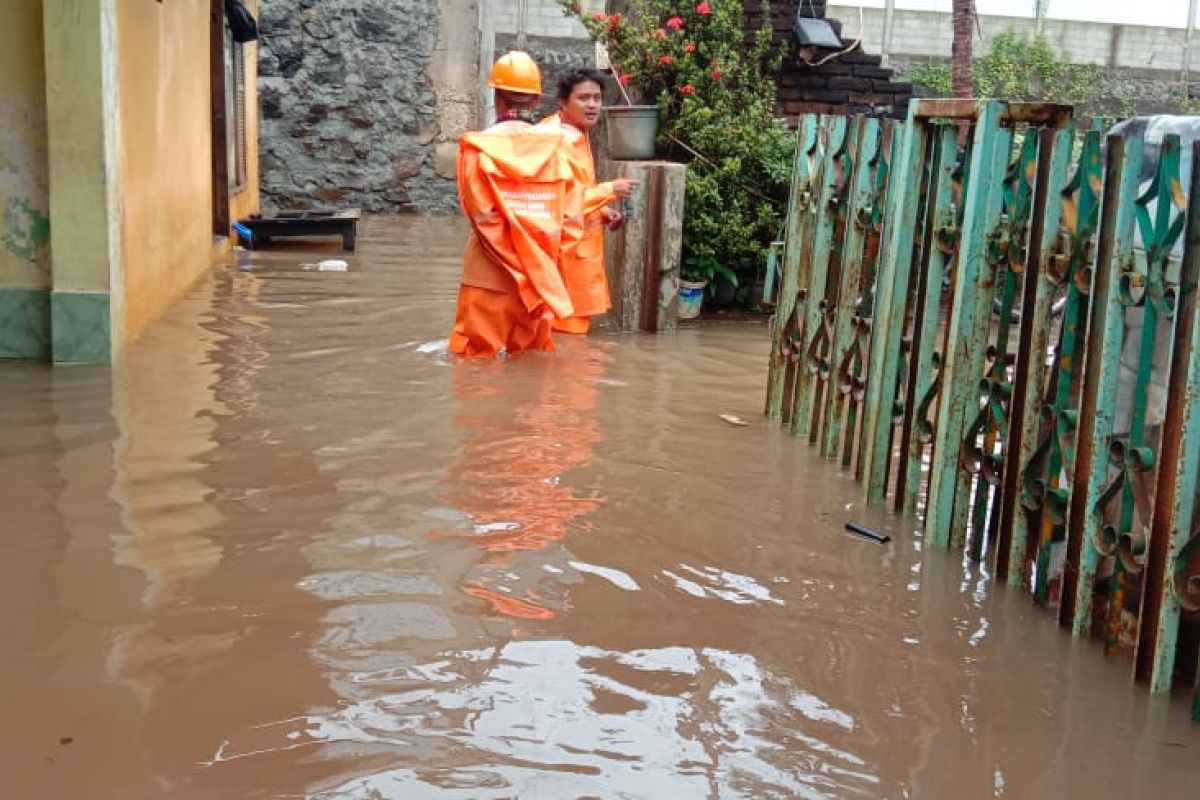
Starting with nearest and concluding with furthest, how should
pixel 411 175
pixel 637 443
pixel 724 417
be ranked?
pixel 637 443, pixel 724 417, pixel 411 175

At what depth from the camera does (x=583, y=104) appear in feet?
25.2

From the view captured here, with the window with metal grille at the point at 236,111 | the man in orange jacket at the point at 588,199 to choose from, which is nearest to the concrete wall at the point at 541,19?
the window with metal grille at the point at 236,111

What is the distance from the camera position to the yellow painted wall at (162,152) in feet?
23.4

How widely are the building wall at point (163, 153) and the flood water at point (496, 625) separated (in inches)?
71.8

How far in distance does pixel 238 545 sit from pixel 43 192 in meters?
3.46

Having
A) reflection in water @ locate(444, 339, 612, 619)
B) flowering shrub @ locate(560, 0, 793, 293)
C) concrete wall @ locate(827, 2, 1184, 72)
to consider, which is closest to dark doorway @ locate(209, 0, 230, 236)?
flowering shrub @ locate(560, 0, 793, 293)

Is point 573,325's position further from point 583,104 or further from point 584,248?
point 583,104

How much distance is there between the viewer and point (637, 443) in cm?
532

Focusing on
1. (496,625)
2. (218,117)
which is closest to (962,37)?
(218,117)

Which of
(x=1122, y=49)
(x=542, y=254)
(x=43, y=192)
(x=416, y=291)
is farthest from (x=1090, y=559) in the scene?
(x=1122, y=49)

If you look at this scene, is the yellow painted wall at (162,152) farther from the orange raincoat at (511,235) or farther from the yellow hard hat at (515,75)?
the yellow hard hat at (515,75)

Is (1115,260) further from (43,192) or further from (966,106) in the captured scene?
(43,192)

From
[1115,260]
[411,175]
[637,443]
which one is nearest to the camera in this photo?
[1115,260]

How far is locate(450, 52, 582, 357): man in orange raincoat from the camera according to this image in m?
6.86
